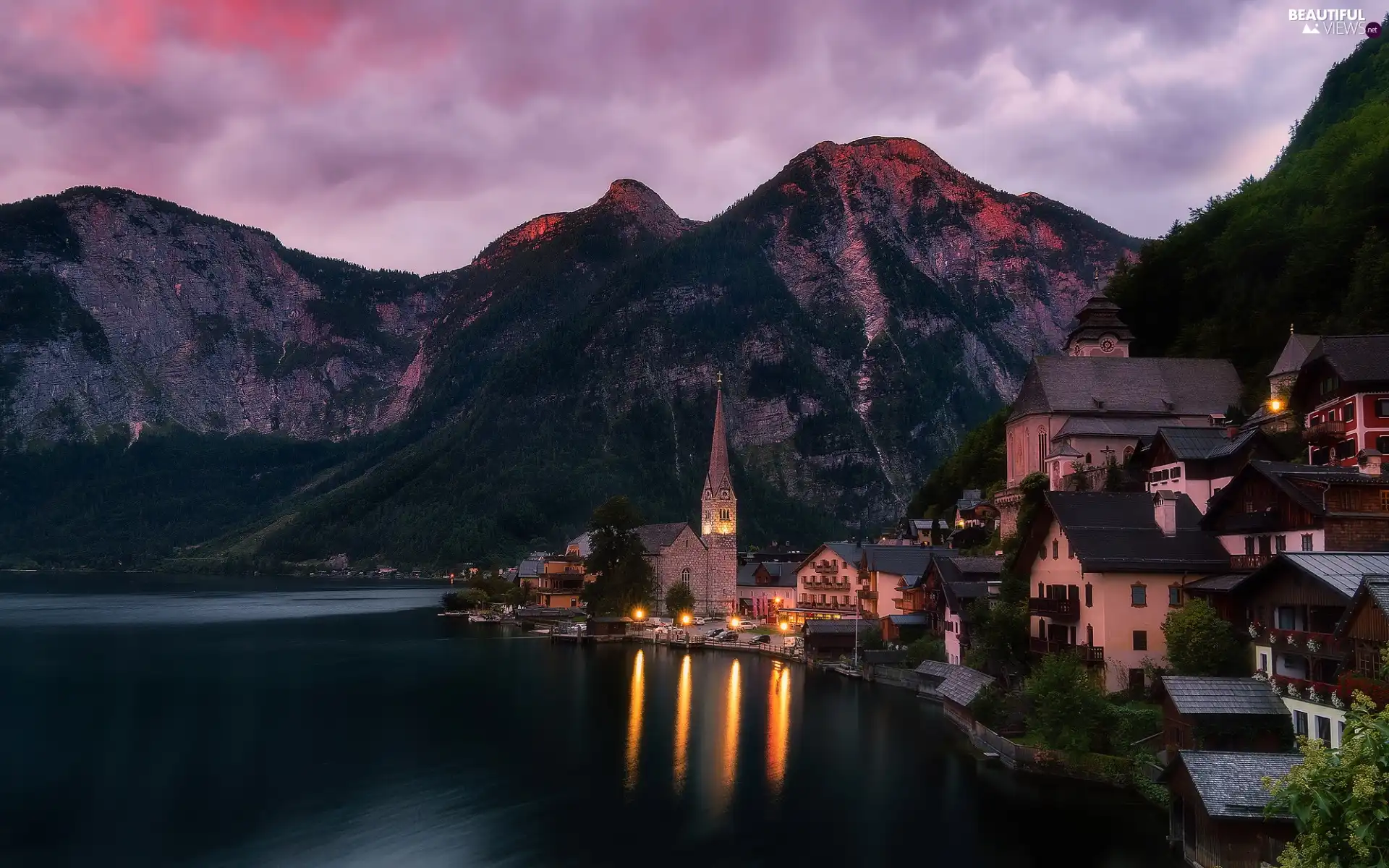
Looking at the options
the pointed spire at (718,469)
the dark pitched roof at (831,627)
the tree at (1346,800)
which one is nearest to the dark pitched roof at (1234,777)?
the tree at (1346,800)

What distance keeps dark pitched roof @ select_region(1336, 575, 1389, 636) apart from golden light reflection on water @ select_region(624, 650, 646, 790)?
1145 inches

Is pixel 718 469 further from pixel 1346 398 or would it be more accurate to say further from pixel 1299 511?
pixel 1299 511

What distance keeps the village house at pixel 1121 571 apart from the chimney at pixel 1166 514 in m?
0.03

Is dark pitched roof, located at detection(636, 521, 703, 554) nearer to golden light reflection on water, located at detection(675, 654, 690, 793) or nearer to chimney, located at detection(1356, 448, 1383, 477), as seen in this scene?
golden light reflection on water, located at detection(675, 654, 690, 793)

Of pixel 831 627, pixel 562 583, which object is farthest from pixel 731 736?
pixel 562 583

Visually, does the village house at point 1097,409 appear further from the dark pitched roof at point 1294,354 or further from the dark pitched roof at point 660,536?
the dark pitched roof at point 660,536

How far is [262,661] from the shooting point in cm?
8994

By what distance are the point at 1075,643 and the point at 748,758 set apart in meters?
17.1

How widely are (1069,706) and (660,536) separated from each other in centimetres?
9352

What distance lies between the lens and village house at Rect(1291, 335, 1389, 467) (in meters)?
46.3

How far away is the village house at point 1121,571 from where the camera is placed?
143 feet

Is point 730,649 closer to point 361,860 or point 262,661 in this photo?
point 262,661

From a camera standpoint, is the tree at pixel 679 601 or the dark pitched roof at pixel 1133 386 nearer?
the dark pitched roof at pixel 1133 386

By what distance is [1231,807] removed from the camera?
2808 centimetres
